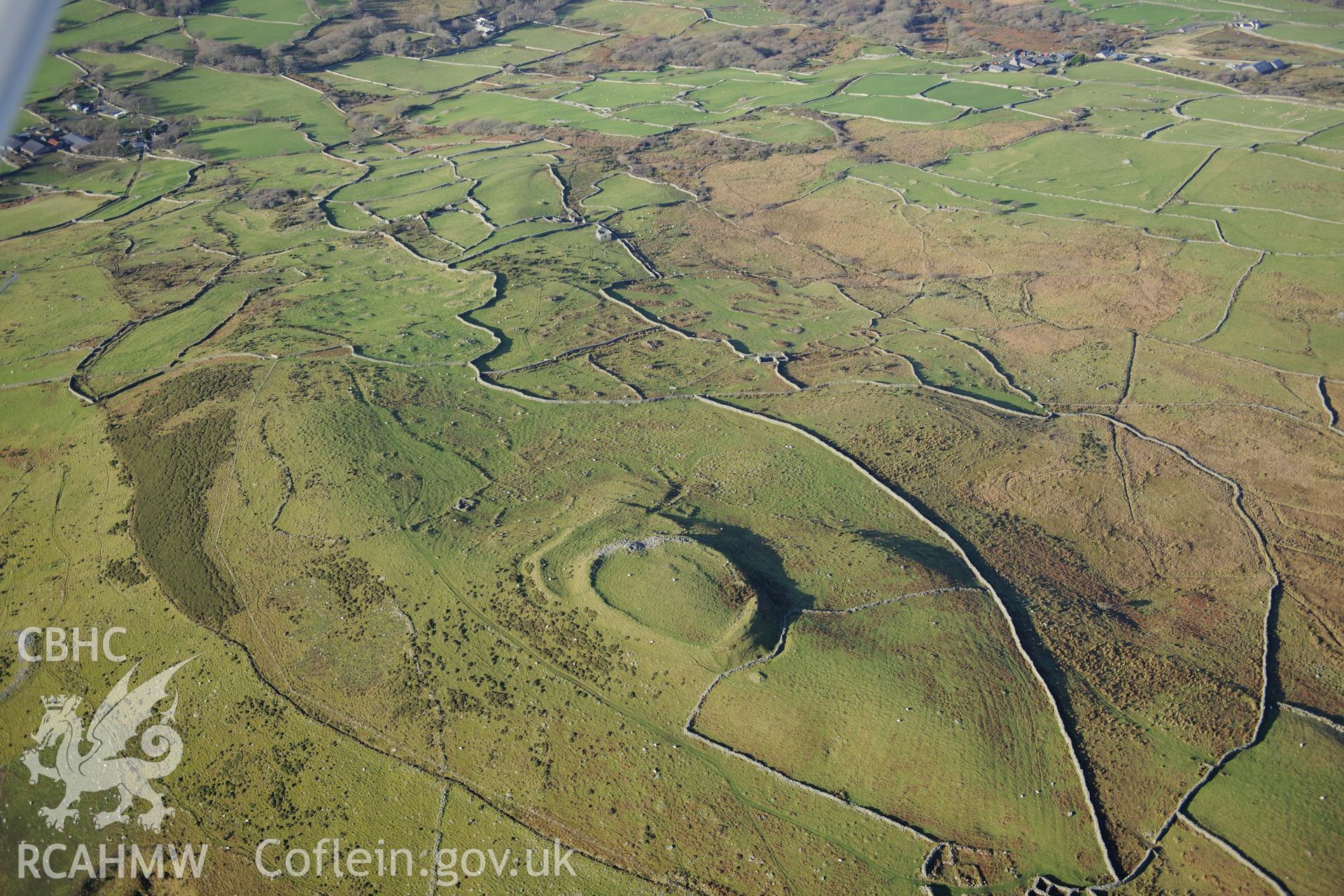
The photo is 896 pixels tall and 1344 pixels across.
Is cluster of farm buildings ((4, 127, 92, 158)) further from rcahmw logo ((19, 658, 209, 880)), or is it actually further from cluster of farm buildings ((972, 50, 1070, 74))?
cluster of farm buildings ((972, 50, 1070, 74))

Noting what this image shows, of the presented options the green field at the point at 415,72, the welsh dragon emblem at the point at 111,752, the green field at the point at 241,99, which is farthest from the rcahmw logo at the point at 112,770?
the green field at the point at 415,72

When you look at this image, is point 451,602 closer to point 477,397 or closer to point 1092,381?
point 477,397

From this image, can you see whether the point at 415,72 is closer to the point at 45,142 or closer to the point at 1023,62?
the point at 45,142

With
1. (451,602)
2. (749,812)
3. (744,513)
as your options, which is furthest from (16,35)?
(744,513)

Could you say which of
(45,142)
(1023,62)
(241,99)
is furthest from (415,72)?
(1023,62)

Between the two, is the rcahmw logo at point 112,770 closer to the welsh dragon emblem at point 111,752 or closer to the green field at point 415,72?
the welsh dragon emblem at point 111,752

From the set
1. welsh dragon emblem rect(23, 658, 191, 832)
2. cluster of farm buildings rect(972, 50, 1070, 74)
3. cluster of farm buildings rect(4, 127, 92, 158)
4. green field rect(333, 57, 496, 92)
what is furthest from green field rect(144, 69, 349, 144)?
welsh dragon emblem rect(23, 658, 191, 832)
